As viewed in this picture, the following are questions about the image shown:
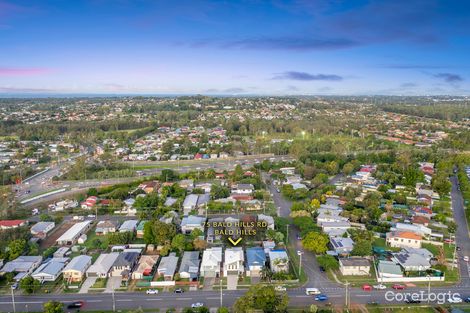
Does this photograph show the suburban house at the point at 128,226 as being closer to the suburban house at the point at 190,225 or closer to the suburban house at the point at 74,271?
the suburban house at the point at 190,225

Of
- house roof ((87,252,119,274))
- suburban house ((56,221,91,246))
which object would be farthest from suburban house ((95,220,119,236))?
house roof ((87,252,119,274))

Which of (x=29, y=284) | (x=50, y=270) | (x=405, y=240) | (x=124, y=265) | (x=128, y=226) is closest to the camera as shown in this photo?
(x=29, y=284)

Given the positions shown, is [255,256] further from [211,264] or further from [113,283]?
[113,283]

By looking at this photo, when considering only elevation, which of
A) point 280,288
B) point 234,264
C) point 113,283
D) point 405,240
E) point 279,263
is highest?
point 279,263

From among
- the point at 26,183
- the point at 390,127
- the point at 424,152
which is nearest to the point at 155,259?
the point at 26,183

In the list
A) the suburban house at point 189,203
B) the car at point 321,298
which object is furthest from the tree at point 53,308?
the suburban house at point 189,203

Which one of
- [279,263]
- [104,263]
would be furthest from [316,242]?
[104,263]

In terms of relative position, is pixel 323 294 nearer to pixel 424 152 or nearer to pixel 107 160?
pixel 107 160
